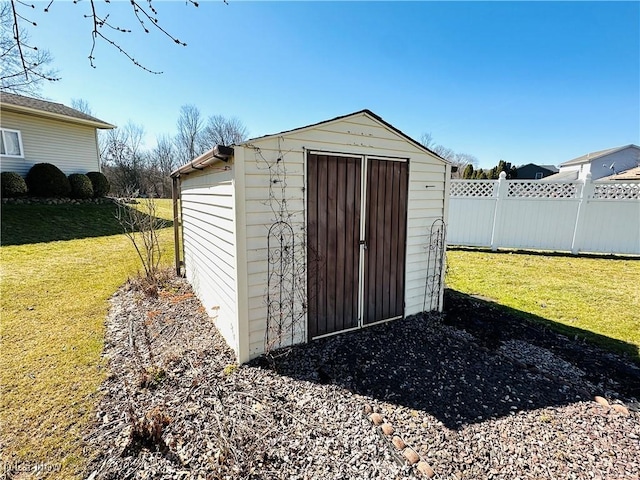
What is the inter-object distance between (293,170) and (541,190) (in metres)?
9.36

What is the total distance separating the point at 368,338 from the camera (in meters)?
3.79

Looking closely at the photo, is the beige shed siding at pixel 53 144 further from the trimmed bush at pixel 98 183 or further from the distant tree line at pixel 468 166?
the distant tree line at pixel 468 166

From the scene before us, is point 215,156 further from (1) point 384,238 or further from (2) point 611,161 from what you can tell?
(2) point 611,161

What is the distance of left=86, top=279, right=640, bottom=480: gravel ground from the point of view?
2.01m

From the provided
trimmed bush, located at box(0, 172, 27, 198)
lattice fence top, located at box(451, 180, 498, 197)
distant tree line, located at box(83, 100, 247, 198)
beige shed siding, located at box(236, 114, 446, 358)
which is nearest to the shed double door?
beige shed siding, located at box(236, 114, 446, 358)

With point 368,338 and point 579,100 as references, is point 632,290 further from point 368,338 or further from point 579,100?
point 579,100

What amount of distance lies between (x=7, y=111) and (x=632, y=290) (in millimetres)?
20384

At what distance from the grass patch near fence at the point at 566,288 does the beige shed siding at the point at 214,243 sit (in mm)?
4644

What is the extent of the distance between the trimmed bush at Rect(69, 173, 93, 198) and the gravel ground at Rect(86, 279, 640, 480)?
1218 cm

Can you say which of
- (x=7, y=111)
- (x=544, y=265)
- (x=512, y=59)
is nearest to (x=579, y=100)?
(x=512, y=59)

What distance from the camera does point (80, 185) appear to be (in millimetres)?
12617

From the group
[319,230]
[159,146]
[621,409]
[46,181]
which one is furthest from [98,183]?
[159,146]

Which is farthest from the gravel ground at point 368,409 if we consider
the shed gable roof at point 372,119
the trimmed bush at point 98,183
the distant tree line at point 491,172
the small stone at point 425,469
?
the distant tree line at point 491,172

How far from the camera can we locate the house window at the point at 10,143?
11145 millimetres
